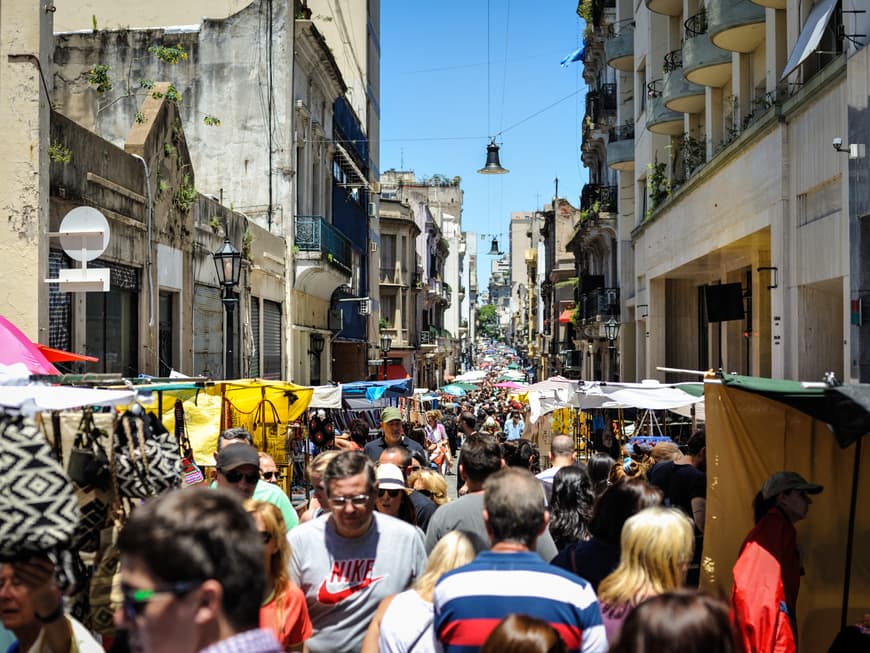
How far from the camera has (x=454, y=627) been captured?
378 centimetres

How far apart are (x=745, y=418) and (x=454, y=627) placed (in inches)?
155

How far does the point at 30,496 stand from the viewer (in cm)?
373

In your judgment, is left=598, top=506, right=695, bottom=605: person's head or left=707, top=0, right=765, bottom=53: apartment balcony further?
left=707, top=0, right=765, bottom=53: apartment balcony

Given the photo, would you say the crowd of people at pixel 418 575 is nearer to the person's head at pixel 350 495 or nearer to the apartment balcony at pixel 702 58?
the person's head at pixel 350 495

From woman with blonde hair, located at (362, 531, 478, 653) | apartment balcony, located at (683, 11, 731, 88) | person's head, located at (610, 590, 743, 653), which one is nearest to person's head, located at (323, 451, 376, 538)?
woman with blonde hair, located at (362, 531, 478, 653)

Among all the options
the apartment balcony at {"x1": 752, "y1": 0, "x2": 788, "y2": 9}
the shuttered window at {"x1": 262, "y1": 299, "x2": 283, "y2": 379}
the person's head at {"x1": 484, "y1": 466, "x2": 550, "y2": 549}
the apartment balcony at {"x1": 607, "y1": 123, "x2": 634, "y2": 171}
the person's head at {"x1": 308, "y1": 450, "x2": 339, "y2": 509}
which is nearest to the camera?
the person's head at {"x1": 484, "y1": 466, "x2": 550, "y2": 549}

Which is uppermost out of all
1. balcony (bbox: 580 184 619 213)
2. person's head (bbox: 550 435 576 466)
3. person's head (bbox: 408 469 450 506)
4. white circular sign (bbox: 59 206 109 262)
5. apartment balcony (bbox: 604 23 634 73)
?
apartment balcony (bbox: 604 23 634 73)

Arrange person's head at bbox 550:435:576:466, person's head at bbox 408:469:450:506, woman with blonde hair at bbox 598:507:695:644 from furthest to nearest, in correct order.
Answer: person's head at bbox 550:435:576:466 < person's head at bbox 408:469:450:506 < woman with blonde hair at bbox 598:507:695:644

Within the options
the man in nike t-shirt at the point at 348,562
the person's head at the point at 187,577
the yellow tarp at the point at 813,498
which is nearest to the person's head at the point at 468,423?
the yellow tarp at the point at 813,498

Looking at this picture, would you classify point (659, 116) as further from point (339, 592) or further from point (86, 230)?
point (339, 592)

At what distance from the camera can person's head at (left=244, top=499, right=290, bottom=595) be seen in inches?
181

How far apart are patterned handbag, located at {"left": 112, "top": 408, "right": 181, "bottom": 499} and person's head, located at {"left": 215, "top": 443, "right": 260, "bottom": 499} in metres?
0.92

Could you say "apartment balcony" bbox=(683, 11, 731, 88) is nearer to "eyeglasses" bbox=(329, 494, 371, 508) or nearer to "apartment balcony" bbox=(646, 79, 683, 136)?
"apartment balcony" bbox=(646, 79, 683, 136)

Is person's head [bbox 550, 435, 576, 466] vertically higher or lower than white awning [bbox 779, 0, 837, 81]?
lower
